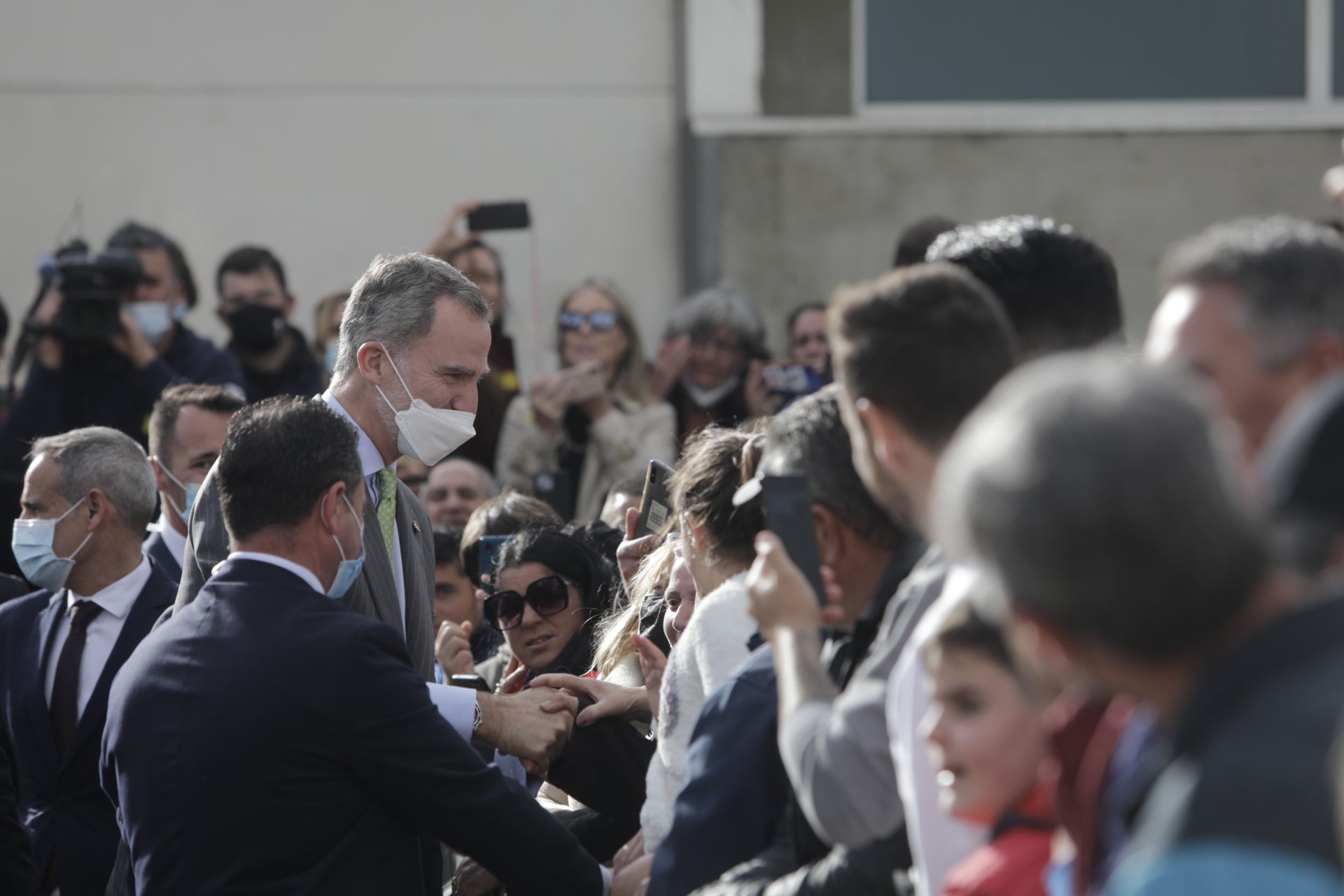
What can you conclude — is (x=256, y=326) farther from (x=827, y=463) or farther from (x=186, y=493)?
(x=827, y=463)

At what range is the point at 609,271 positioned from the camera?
28.5 feet

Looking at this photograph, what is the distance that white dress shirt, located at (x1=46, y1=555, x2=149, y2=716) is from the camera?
4195mm

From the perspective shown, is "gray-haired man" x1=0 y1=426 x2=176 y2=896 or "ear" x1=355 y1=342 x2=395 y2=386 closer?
"ear" x1=355 y1=342 x2=395 y2=386

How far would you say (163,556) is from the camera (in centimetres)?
465

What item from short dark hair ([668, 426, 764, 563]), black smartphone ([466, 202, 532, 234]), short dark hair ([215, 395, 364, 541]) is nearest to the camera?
short dark hair ([668, 426, 764, 563])

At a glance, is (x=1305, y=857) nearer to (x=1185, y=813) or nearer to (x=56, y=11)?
(x=1185, y=813)

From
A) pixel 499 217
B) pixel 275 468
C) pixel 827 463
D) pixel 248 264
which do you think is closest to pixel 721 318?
pixel 499 217

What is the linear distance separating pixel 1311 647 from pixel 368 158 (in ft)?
25.5

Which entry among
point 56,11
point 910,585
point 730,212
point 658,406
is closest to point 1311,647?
point 910,585

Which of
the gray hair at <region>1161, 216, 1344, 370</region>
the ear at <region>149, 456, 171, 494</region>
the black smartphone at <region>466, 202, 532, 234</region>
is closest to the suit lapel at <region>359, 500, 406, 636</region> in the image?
the ear at <region>149, 456, 171, 494</region>

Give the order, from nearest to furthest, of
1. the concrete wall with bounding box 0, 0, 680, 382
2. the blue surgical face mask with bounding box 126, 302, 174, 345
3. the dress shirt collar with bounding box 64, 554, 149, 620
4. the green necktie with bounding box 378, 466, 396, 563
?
1. the green necktie with bounding box 378, 466, 396, 563
2. the dress shirt collar with bounding box 64, 554, 149, 620
3. the blue surgical face mask with bounding box 126, 302, 174, 345
4. the concrete wall with bounding box 0, 0, 680, 382

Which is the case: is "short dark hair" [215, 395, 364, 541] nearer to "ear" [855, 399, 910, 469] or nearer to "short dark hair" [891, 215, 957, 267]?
"ear" [855, 399, 910, 469]

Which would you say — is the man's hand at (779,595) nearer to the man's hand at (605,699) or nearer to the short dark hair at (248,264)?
the man's hand at (605,699)

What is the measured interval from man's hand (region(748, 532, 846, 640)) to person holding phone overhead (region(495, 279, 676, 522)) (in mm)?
3798
